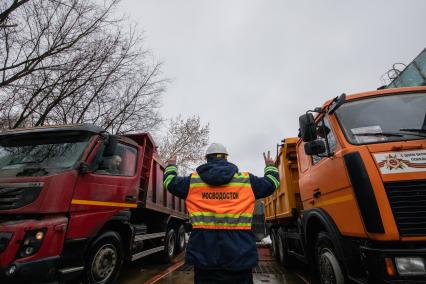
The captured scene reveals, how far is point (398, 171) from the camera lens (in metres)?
2.43

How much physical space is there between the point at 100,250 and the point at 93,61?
6441 mm

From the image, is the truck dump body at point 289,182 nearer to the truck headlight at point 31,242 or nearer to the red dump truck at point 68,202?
the red dump truck at point 68,202

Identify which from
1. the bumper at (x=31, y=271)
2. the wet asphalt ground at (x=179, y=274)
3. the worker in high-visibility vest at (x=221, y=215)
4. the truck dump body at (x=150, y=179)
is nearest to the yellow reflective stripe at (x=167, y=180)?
the worker in high-visibility vest at (x=221, y=215)

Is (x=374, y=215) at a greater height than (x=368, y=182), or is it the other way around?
(x=368, y=182)

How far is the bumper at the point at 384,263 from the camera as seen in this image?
214cm

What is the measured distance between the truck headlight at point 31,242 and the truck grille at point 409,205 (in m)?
3.52

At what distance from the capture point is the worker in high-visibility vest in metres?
2.21

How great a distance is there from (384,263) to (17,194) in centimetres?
381

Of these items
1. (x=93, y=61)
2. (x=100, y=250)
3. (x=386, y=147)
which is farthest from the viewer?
(x=93, y=61)

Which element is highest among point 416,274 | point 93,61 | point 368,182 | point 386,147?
point 93,61

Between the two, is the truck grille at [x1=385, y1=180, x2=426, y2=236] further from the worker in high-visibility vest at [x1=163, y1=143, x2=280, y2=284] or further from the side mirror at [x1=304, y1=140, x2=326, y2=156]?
the worker in high-visibility vest at [x1=163, y1=143, x2=280, y2=284]

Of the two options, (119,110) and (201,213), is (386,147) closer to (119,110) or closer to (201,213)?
(201,213)

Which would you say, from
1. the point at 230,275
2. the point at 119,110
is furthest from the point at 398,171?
the point at 119,110

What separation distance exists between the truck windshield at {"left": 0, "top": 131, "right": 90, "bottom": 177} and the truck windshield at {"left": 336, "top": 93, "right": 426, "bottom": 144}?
11.5ft
